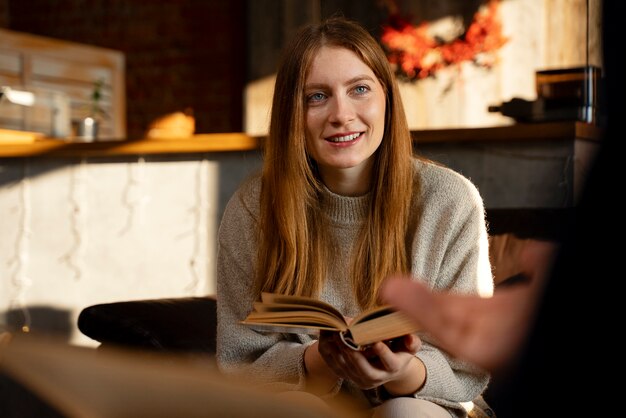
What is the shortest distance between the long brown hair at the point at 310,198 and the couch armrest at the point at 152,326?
0.33 metres

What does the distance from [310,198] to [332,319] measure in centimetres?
66

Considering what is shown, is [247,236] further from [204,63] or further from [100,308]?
[204,63]

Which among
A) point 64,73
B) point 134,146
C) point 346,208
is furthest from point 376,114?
point 64,73

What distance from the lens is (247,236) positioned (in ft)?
5.66

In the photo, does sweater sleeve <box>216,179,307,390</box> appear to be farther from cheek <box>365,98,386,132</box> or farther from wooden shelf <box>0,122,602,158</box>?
wooden shelf <box>0,122,602,158</box>

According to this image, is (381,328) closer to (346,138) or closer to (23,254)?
(346,138)

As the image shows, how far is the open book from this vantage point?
997 mm

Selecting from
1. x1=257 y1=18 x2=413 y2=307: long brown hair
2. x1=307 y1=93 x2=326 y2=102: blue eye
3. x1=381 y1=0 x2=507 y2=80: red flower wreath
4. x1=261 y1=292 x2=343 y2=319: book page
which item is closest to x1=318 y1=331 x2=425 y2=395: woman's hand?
x1=261 y1=292 x2=343 y2=319: book page

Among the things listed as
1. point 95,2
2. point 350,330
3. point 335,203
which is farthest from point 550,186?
point 95,2

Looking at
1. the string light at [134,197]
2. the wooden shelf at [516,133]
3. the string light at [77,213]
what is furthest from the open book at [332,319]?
the string light at [77,213]

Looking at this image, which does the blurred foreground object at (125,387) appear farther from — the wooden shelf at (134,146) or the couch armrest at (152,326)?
the wooden shelf at (134,146)

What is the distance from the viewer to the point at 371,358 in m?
1.29

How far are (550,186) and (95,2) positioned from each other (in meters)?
4.60

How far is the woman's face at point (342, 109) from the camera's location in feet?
5.28
